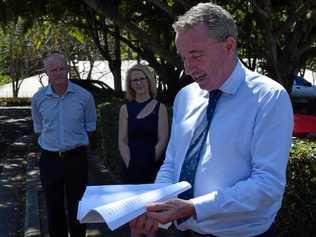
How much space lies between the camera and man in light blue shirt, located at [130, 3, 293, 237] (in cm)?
238

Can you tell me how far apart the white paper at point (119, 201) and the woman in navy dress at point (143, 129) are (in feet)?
10.2

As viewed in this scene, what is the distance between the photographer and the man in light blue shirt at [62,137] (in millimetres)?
5824

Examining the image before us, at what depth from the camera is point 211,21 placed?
2.44m

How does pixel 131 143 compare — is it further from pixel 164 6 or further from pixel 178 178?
pixel 164 6

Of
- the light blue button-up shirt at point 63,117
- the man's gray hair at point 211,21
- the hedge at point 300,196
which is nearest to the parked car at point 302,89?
the light blue button-up shirt at point 63,117

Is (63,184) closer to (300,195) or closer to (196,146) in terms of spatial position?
(300,195)

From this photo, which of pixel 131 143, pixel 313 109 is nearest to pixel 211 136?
pixel 131 143

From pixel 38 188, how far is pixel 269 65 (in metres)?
3.95

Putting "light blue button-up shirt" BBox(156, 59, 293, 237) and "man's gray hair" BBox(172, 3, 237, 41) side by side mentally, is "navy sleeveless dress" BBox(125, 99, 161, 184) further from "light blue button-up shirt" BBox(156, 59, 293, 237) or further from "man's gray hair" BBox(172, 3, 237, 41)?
"man's gray hair" BBox(172, 3, 237, 41)

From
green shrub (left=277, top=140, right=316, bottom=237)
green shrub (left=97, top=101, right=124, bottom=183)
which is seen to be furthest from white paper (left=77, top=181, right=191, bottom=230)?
green shrub (left=97, top=101, right=124, bottom=183)

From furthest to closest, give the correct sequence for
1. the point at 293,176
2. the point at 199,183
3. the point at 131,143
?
the point at 131,143 < the point at 293,176 < the point at 199,183

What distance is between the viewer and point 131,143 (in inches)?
231

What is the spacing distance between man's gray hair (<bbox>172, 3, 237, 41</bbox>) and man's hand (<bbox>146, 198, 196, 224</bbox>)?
0.63 meters

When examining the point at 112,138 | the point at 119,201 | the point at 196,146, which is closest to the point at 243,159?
the point at 196,146
